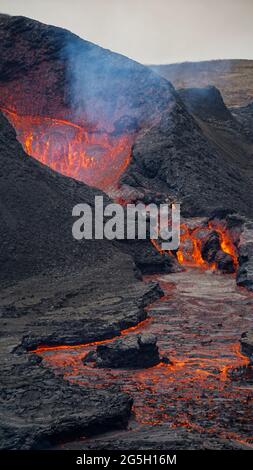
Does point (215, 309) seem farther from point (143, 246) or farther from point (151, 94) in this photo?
point (151, 94)

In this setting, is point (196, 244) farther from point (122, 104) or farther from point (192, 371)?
point (192, 371)

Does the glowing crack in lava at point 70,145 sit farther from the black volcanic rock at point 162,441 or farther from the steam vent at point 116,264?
the black volcanic rock at point 162,441

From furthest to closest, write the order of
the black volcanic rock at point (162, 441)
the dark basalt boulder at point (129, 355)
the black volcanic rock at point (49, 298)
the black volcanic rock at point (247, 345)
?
the black volcanic rock at point (247, 345) → the dark basalt boulder at point (129, 355) → the black volcanic rock at point (49, 298) → the black volcanic rock at point (162, 441)

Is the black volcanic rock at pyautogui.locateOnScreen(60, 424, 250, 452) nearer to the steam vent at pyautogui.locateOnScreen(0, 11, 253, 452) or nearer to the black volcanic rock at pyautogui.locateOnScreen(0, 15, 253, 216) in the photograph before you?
the steam vent at pyautogui.locateOnScreen(0, 11, 253, 452)

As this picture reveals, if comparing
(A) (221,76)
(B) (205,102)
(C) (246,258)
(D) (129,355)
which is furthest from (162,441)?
(A) (221,76)

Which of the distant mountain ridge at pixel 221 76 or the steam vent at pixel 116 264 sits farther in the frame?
the distant mountain ridge at pixel 221 76

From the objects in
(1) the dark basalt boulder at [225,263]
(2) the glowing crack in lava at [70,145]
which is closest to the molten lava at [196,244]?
(1) the dark basalt boulder at [225,263]

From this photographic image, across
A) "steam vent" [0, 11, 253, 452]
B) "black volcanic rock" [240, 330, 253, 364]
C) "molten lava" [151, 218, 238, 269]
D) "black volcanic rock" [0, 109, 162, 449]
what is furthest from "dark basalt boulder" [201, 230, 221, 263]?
"black volcanic rock" [240, 330, 253, 364]
